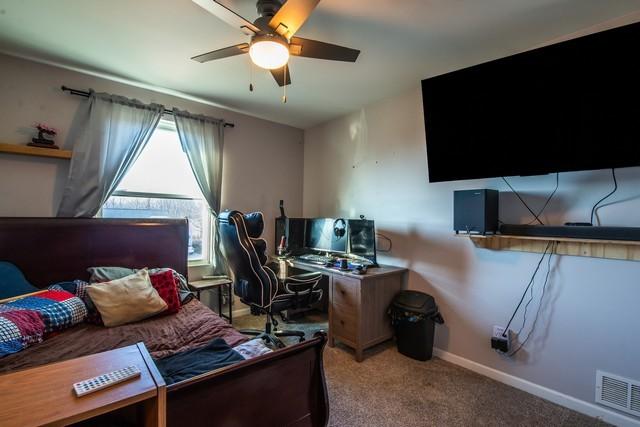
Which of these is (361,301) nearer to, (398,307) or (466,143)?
(398,307)

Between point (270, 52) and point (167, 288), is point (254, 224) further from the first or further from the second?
point (270, 52)

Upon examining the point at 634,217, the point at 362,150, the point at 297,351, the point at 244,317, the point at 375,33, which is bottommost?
the point at 244,317

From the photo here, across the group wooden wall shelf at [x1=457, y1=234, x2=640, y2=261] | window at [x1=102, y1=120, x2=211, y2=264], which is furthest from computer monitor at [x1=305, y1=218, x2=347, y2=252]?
wooden wall shelf at [x1=457, y1=234, x2=640, y2=261]

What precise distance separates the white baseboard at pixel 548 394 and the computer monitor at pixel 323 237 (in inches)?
57.1

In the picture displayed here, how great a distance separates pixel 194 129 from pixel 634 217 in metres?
3.79

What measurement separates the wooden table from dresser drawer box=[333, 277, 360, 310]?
6.04ft

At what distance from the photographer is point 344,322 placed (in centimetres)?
267

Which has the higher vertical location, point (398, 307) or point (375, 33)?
point (375, 33)

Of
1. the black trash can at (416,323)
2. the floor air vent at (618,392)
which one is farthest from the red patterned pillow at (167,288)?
the floor air vent at (618,392)

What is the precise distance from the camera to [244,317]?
3529 millimetres

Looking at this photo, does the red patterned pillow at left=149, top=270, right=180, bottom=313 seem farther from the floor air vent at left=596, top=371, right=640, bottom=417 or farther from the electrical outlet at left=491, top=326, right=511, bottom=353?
the floor air vent at left=596, top=371, right=640, bottom=417

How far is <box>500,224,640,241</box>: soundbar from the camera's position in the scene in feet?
5.52

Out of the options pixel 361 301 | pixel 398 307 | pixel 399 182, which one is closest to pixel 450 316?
pixel 398 307

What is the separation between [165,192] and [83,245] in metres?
0.96
